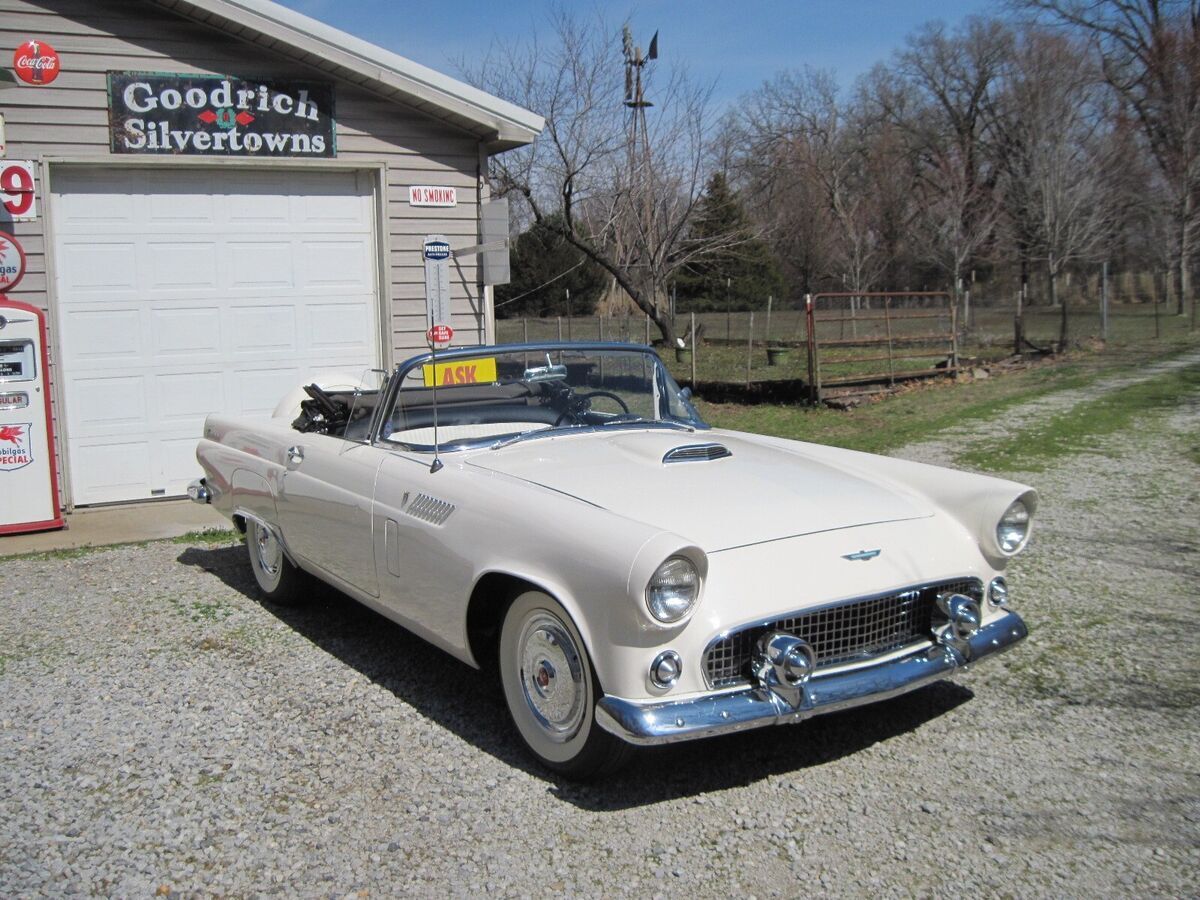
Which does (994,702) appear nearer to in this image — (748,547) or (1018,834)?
(1018,834)

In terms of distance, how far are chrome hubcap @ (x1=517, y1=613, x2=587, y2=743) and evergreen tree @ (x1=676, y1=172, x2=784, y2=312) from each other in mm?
20182

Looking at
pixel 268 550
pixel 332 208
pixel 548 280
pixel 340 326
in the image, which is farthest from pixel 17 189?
pixel 548 280

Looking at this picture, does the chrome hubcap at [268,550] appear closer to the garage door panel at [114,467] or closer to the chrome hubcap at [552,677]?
the chrome hubcap at [552,677]

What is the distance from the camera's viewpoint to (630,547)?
3.23 m

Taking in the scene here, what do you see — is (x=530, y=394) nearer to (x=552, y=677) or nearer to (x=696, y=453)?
(x=696, y=453)

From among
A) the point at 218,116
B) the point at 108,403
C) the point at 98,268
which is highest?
the point at 218,116

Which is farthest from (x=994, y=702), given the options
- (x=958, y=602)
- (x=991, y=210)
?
(x=991, y=210)

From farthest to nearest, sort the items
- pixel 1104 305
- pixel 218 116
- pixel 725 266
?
pixel 725 266
pixel 1104 305
pixel 218 116

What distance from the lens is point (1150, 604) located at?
5.43 meters

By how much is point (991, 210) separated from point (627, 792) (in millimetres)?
38987

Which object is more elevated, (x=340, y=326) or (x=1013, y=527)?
(x=340, y=326)

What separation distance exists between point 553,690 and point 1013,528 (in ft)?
5.85

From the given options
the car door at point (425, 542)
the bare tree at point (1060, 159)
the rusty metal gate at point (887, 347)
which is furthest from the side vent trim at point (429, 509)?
the bare tree at point (1060, 159)

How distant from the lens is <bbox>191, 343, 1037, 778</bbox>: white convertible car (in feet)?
10.7
